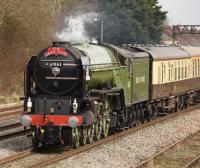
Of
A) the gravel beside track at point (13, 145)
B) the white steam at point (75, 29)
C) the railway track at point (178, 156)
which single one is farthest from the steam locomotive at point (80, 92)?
the white steam at point (75, 29)

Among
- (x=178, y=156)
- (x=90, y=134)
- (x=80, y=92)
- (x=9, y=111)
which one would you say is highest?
(x=80, y=92)

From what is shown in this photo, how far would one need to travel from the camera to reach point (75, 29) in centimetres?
3072

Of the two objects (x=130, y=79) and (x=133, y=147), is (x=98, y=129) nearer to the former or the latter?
(x=133, y=147)

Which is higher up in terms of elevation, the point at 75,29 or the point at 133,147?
the point at 75,29

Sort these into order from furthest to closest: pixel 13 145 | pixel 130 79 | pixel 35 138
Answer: pixel 130 79 → pixel 13 145 → pixel 35 138

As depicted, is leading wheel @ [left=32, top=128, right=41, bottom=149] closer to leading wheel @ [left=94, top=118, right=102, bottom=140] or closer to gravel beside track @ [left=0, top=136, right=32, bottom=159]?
gravel beside track @ [left=0, top=136, right=32, bottom=159]

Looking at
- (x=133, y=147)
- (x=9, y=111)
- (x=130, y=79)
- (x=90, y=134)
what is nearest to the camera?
(x=133, y=147)

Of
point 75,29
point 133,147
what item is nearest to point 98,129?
point 133,147

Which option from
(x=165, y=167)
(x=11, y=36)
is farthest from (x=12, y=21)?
(x=165, y=167)

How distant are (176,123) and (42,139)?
767cm

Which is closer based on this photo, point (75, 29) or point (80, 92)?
point (80, 92)

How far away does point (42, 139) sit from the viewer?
14.2 meters

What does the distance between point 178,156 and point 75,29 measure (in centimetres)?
1792

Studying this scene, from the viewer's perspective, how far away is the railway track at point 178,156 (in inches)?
493
